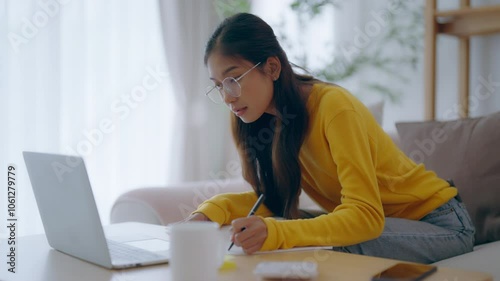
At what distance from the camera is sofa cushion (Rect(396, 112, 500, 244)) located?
1619 millimetres

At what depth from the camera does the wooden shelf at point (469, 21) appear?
2.59m

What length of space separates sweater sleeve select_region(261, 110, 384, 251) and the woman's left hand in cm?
1

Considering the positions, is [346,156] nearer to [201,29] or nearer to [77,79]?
[77,79]

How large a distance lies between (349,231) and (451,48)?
7.09 ft

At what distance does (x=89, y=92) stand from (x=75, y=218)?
145 cm

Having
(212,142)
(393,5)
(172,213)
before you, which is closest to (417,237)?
(172,213)

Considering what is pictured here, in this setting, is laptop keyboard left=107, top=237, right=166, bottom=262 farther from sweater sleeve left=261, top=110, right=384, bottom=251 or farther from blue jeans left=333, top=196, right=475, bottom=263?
blue jeans left=333, top=196, right=475, bottom=263

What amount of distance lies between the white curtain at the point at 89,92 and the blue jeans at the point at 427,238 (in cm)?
138

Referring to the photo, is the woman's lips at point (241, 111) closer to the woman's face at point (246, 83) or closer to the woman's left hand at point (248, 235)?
the woman's face at point (246, 83)

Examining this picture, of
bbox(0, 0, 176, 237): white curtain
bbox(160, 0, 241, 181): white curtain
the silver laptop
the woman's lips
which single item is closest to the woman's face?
the woman's lips

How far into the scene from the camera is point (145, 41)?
8.56ft

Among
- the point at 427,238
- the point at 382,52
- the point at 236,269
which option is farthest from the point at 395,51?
the point at 236,269

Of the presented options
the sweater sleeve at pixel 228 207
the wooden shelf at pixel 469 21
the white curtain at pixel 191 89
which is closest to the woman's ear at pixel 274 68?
the sweater sleeve at pixel 228 207

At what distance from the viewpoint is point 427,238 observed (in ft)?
4.18
